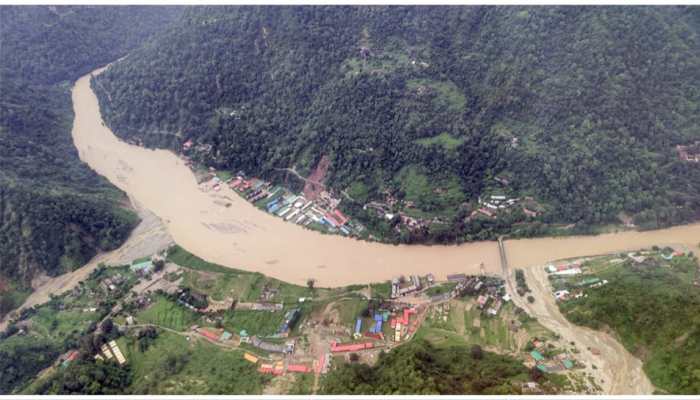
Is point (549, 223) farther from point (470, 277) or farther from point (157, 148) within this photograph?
point (157, 148)

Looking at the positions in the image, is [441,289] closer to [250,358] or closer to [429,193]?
[429,193]

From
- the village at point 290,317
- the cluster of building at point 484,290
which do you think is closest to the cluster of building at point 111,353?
the village at point 290,317

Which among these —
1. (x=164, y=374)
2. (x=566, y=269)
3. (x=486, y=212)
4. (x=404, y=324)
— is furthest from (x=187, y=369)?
(x=566, y=269)

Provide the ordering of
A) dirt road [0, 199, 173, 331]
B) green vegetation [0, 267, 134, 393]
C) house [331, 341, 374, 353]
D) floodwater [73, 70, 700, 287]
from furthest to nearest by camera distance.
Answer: floodwater [73, 70, 700, 287] < dirt road [0, 199, 173, 331] < house [331, 341, 374, 353] < green vegetation [0, 267, 134, 393]

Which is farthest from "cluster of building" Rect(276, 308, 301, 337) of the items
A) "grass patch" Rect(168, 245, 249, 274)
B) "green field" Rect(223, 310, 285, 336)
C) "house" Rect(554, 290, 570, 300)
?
"house" Rect(554, 290, 570, 300)

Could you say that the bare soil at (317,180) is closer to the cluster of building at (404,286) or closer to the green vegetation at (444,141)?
the green vegetation at (444,141)

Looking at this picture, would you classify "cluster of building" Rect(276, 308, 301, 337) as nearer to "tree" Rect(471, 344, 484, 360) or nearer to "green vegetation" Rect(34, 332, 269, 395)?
"green vegetation" Rect(34, 332, 269, 395)

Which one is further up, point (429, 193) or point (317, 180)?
point (317, 180)
